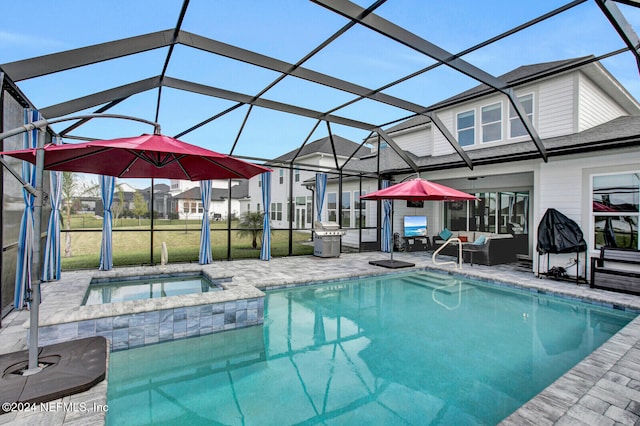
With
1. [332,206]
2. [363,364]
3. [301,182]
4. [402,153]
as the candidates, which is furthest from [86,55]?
[301,182]

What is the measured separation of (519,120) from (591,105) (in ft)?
5.14

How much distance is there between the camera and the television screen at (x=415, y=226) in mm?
12117

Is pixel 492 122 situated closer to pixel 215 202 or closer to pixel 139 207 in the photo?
pixel 139 207

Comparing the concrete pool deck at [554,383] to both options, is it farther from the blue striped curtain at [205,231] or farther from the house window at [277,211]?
the house window at [277,211]

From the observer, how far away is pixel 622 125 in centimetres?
693

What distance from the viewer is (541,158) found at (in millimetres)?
7656

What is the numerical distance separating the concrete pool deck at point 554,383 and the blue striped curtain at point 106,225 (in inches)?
14.7

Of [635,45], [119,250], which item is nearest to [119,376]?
[635,45]

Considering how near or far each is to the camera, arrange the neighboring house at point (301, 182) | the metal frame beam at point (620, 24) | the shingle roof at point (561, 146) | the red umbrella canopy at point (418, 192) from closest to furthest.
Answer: the metal frame beam at point (620, 24) → the shingle roof at point (561, 146) → the red umbrella canopy at point (418, 192) → the neighboring house at point (301, 182)

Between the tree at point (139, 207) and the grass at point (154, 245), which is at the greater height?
the tree at point (139, 207)

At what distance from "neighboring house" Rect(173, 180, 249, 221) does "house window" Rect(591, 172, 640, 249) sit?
365 inches

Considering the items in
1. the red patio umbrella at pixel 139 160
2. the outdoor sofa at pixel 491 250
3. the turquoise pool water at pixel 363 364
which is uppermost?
the red patio umbrella at pixel 139 160

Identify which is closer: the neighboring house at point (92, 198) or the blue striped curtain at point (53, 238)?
the blue striped curtain at point (53, 238)

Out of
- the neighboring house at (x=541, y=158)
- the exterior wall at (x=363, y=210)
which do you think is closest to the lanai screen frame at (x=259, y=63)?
the neighboring house at (x=541, y=158)
